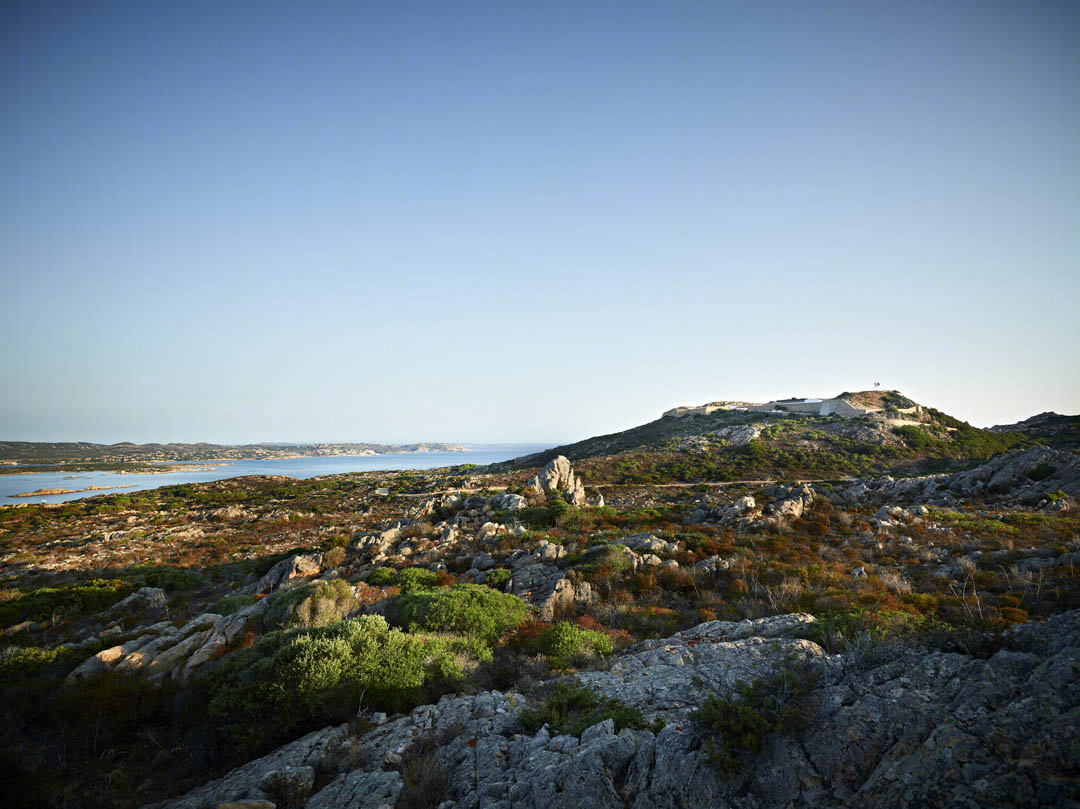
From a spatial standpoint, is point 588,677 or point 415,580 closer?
point 588,677

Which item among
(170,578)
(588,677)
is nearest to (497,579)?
(588,677)

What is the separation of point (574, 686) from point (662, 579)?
6740 millimetres

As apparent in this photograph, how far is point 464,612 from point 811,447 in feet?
200

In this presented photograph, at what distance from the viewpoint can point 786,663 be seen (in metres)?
5.02

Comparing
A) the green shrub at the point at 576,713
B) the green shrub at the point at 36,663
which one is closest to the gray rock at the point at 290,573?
the green shrub at the point at 36,663

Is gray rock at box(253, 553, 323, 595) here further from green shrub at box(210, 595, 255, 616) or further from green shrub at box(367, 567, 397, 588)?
green shrub at box(367, 567, 397, 588)

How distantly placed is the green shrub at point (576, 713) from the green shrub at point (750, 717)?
0.81 meters

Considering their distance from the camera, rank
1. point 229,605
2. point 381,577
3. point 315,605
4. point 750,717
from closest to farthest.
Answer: point 750,717
point 315,605
point 229,605
point 381,577

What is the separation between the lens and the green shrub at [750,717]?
13.3 ft

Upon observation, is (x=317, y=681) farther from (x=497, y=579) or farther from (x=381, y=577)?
(x=381, y=577)

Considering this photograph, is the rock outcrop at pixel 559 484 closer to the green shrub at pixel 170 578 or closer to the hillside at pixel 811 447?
the hillside at pixel 811 447

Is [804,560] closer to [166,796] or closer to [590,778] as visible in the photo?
[590,778]

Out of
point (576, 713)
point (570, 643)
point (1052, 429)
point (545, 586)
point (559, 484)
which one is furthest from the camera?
point (1052, 429)

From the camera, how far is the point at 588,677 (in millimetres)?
6504
